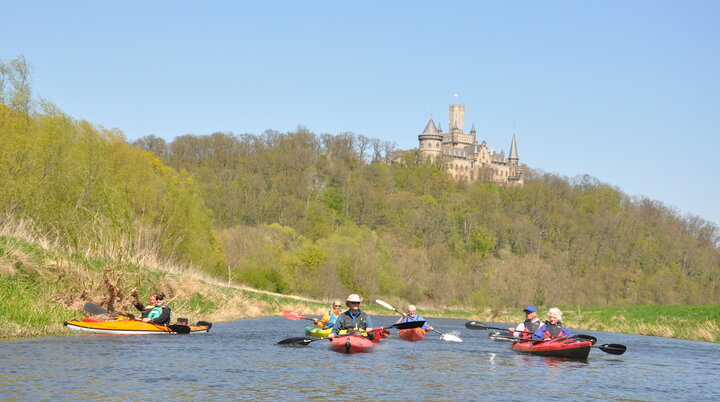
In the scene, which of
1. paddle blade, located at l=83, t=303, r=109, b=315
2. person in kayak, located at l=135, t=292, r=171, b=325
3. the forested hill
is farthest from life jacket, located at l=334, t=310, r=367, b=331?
the forested hill

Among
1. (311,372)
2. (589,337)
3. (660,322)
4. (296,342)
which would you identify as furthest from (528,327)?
(660,322)

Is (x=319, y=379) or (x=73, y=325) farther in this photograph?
(x=73, y=325)

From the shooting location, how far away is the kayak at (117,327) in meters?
20.0

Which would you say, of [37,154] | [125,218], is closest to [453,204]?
[37,154]

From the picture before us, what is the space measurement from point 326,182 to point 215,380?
327 ft

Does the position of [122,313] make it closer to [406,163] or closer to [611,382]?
[611,382]

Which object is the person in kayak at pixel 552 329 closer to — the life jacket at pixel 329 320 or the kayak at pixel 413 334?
the kayak at pixel 413 334

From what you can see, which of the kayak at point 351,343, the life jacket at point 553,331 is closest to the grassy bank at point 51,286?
the kayak at point 351,343

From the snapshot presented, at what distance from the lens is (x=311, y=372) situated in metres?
16.2

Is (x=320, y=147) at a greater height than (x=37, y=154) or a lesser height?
greater

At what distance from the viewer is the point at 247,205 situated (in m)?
98.9

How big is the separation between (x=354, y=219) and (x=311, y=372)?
9115 centimetres

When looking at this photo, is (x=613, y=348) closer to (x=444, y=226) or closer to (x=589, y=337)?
(x=589, y=337)

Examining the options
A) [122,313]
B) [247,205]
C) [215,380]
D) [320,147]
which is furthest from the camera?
[320,147]
